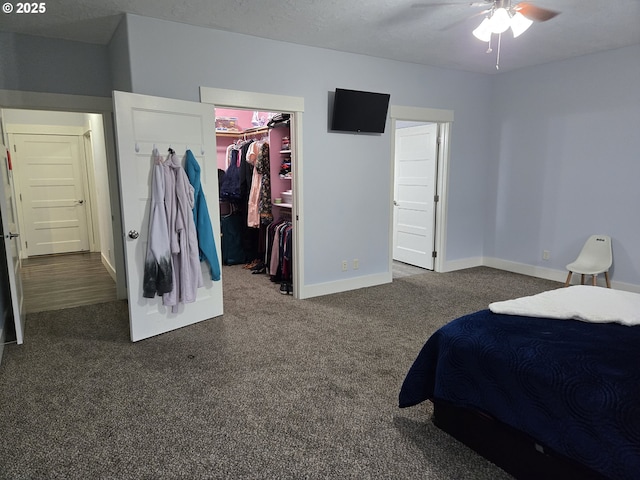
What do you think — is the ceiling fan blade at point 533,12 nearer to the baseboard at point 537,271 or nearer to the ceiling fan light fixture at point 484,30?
the ceiling fan light fixture at point 484,30

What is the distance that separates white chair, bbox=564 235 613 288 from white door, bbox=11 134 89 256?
24.3 ft

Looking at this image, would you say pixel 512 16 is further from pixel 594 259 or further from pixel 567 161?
pixel 594 259

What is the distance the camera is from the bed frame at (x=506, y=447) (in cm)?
158

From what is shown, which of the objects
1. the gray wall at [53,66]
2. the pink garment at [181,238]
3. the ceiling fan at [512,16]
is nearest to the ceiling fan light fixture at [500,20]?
the ceiling fan at [512,16]

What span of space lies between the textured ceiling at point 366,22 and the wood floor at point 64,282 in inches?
102

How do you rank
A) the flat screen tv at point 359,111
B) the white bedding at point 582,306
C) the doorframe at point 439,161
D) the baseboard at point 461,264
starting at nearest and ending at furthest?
the white bedding at point 582,306 < the flat screen tv at point 359,111 < the doorframe at point 439,161 < the baseboard at point 461,264

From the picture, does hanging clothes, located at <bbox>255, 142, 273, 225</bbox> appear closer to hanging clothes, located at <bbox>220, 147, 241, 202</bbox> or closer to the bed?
hanging clothes, located at <bbox>220, 147, 241, 202</bbox>

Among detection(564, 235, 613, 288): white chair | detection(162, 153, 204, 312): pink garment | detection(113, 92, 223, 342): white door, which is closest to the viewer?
detection(113, 92, 223, 342): white door

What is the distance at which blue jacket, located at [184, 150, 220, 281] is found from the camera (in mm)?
3312

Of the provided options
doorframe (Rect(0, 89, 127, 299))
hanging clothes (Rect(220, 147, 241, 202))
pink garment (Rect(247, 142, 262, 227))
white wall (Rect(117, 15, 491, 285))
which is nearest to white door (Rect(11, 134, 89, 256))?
hanging clothes (Rect(220, 147, 241, 202))

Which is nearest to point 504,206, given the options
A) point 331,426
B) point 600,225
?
point 600,225

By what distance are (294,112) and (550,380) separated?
324cm

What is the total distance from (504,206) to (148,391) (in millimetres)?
4739

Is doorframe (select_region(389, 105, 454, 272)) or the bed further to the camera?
doorframe (select_region(389, 105, 454, 272))
